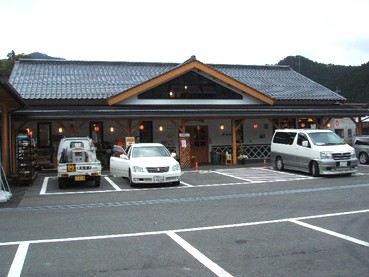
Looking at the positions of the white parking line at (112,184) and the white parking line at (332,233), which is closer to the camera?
the white parking line at (332,233)

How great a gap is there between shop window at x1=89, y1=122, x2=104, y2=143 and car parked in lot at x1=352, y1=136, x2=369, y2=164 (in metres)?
13.7

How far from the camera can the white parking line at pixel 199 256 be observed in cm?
516

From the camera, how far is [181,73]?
902 inches

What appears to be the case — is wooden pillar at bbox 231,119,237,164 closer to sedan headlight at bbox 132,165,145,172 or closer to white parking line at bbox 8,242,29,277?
sedan headlight at bbox 132,165,145,172

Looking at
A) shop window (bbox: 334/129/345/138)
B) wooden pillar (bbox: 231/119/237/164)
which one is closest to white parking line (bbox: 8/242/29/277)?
wooden pillar (bbox: 231/119/237/164)

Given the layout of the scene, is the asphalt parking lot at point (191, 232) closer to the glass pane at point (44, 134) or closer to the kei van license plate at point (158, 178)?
the kei van license plate at point (158, 178)

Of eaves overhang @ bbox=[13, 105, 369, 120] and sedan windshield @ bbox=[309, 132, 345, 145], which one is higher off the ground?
eaves overhang @ bbox=[13, 105, 369, 120]

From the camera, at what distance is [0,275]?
203 inches

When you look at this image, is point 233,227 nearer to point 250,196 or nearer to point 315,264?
point 315,264

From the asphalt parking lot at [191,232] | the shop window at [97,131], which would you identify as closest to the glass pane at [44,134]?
the shop window at [97,131]

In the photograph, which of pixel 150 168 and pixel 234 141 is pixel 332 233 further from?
pixel 234 141

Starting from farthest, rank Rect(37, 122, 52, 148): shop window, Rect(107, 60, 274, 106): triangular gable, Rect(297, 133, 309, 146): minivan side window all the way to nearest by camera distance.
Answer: Rect(107, 60, 274, 106): triangular gable
Rect(37, 122, 52, 148): shop window
Rect(297, 133, 309, 146): minivan side window

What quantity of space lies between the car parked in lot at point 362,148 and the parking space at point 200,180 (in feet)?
18.2

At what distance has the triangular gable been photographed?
21594 mm
